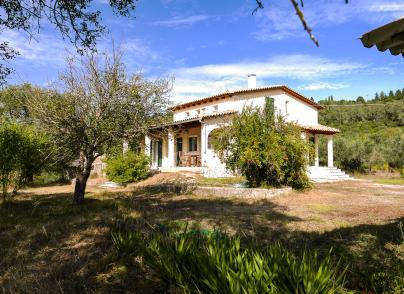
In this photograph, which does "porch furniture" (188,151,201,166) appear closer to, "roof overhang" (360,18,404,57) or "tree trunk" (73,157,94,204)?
"tree trunk" (73,157,94,204)

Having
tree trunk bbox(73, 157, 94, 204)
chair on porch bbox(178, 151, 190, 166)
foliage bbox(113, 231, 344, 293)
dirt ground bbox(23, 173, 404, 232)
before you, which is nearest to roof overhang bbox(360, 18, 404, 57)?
foliage bbox(113, 231, 344, 293)

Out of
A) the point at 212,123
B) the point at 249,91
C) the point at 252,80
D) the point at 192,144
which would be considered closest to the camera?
the point at 212,123

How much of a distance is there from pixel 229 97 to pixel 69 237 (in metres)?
18.5

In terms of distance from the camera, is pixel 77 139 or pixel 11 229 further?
pixel 77 139

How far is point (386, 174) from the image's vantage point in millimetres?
26469

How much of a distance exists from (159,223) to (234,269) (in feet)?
14.6

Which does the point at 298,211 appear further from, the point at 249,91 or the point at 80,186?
the point at 249,91

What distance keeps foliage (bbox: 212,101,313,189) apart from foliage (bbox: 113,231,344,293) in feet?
31.8

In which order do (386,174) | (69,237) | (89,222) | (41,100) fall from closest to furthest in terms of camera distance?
(69,237), (89,222), (41,100), (386,174)

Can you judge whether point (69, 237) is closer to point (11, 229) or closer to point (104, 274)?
point (11, 229)

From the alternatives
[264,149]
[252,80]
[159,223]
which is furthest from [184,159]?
[159,223]

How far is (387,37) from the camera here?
3090 millimetres

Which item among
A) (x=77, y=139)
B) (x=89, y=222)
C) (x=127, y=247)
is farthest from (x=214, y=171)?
(x=127, y=247)

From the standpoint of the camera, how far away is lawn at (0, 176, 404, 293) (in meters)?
4.12
